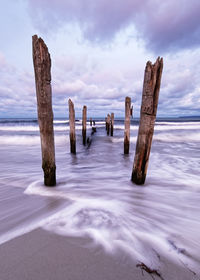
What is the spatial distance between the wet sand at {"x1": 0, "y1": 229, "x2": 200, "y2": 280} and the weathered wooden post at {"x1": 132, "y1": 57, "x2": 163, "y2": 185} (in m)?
2.35

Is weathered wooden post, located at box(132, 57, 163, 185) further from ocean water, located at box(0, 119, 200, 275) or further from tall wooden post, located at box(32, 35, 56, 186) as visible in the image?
tall wooden post, located at box(32, 35, 56, 186)

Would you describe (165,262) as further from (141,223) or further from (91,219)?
(91,219)

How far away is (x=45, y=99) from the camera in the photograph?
331cm

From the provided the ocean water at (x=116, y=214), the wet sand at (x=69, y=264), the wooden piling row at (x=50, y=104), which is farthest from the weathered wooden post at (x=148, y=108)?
the wet sand at (x=69, y=264)

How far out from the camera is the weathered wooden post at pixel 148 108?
3.30m

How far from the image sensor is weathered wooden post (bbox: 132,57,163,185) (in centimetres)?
330

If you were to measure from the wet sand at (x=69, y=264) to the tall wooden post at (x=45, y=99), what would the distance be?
2031mm

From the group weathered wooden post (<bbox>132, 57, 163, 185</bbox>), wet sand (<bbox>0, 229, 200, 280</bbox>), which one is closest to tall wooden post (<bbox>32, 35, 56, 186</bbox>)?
wet sand (<bbox>0, 229, 200, 280</bbox>)

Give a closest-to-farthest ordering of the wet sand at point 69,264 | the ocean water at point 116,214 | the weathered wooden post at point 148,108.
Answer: the wet sand at point 69,264 < the ocean water at point 116,214 < the weathered wooden post at point 148,108

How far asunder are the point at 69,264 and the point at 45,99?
2984 millimetres

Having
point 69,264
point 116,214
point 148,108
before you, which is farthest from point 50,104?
point 69,264

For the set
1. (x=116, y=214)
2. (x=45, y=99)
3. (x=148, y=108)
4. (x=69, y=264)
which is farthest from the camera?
(x=148, y=108)

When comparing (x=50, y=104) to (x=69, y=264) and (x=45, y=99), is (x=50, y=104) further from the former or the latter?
(x=69, y=264)

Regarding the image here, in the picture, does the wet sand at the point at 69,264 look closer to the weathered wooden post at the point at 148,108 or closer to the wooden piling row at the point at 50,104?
the wooden piling row at the point at 50,104
